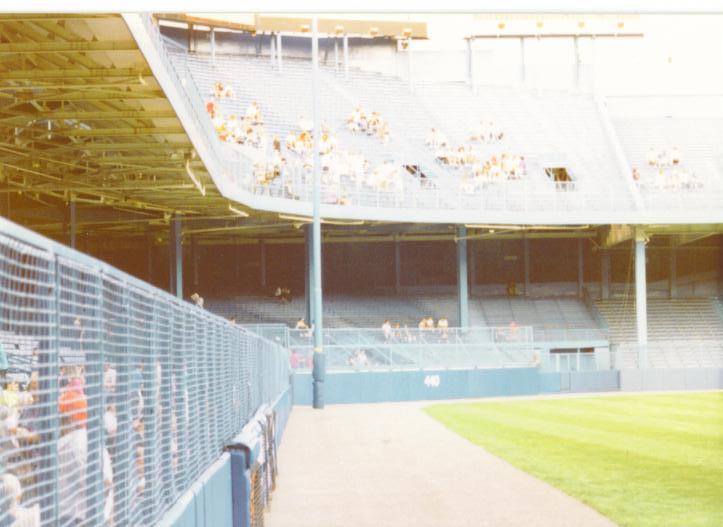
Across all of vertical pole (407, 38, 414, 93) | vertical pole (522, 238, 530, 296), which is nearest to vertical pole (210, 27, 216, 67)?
vertical pole (407, 38, 414, 93)

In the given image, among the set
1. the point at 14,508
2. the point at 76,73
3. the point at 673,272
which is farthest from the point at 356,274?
the point at 14,508

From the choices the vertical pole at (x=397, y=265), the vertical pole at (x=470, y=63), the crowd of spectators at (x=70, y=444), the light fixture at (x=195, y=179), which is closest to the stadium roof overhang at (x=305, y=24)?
the vertical pole at (x=470, y=63)

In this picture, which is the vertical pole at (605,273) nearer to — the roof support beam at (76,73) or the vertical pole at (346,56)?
the vertical pole at (346,56)

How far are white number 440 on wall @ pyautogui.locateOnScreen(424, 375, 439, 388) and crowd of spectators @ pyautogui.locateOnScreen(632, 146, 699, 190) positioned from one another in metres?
14.0

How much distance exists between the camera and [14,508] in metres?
3.07

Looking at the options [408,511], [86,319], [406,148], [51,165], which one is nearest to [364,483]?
[408,511]

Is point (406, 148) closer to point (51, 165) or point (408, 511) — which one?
point (51, 165)

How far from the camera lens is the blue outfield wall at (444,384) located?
3469 cm

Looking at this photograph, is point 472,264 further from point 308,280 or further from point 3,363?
point 3,363

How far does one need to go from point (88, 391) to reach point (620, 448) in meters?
15.2

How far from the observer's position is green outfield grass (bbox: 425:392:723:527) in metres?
12.1

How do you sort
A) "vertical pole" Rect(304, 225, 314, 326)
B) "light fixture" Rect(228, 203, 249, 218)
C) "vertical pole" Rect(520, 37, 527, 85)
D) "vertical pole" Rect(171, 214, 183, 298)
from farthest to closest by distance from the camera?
"vertical pole" Rect(520, 37, 527, 85) < "vertical pole" Rect(304, 225, 314, 326) < "vertical pole" Rect(171, 214, 183, 298) < "light fixture" Rect(228, 203, 249, 218)

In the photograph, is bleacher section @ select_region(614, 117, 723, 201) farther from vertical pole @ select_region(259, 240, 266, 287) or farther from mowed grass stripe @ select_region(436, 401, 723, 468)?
mowed grass stripe @ select_region(436, 401, 723, 468)

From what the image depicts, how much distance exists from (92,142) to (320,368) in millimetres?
10594
